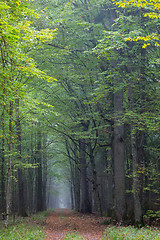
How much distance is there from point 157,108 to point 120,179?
446cm

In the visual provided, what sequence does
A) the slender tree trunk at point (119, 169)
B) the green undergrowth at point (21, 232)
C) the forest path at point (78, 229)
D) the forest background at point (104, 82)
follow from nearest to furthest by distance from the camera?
the green undergrowth at point (21, 232), the forest path at point (78, 229), the forest background at point (104, 82), the slender tree trunk at point (119, 169)

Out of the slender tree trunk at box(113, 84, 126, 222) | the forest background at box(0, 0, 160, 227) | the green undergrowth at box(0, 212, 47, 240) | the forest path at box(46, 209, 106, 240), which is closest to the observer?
the green undergrowth at box(0, 212, 47, 240)

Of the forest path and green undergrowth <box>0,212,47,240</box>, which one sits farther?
the forest path

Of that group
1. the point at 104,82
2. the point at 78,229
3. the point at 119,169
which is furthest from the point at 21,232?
the point at 104,82

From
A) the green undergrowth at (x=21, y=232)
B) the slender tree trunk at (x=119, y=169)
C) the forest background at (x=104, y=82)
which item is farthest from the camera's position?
the slender tree trunk at (x=119, y=169)

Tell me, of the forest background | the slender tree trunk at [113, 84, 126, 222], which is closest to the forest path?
the slender tree trunk at [113, 84, 126, 222]

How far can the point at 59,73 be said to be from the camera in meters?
16.4

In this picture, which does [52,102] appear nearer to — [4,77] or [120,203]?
[120,203]

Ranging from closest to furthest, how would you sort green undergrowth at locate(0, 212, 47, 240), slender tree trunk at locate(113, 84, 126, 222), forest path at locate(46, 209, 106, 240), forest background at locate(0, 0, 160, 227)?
green undergrowth at locate(0, 212, 47, 240) → forest path at locate(46, 209, 106, 240) → forest background at locate(0, 0, 160, 227) → slender tree trunk at locate(113, 84, 126, 222)

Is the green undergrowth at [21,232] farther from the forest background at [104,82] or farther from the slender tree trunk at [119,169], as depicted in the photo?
the slender tree trunk at [119,169]

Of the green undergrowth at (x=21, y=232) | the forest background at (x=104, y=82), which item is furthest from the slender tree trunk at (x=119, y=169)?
the green undergrowth at (x=21, y=232)

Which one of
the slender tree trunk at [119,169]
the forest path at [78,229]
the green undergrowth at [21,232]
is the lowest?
the forest path at [78,229]

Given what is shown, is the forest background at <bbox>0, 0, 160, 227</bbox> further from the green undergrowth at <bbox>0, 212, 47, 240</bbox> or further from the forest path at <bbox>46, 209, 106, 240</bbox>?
the forest path at <bbox>46, 209, 106, 240</bbox>

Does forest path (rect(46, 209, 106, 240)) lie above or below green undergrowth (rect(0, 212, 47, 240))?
below
